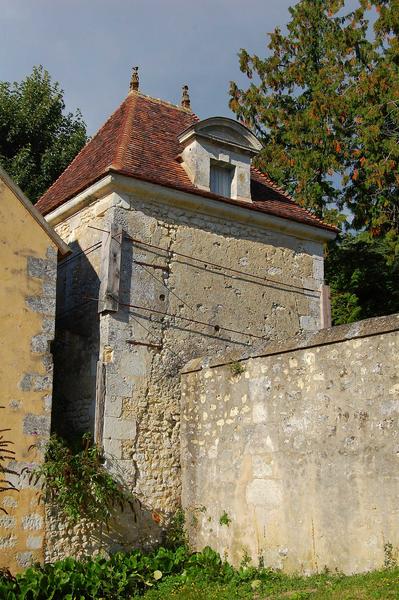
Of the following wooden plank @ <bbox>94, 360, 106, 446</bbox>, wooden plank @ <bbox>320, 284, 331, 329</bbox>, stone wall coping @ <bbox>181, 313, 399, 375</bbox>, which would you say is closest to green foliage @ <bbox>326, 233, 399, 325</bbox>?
wooden plank @ <bbox>320, 284, 331, 329</bbox>

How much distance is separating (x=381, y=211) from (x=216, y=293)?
21.7ft

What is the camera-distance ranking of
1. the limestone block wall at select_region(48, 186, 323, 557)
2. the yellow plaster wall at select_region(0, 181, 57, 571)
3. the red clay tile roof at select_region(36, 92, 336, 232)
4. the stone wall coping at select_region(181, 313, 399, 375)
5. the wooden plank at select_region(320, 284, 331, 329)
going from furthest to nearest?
the wooden plank at select_region(320, 284, 331, 329) → the red clay tile roof at select_region(36, 92, 336, 232) → the limestone block wall at select_region(48, 186, 323, 557) → the yellow plaster wall at select_region(0, 181, 57, 571) → the stone wall coping at select_region(181, 313, 399, 375)

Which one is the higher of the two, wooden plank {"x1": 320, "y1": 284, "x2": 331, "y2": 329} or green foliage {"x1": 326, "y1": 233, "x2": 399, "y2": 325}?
green foliage {"x1": 326, "y1": 233, "x2": 399, "y2": 325}

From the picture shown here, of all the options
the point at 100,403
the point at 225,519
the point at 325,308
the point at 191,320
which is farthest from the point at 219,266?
the point at 225,519

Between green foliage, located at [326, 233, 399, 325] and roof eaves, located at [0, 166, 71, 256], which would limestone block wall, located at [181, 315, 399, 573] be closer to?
roof eaves, located at [0, 166, 71, 256]

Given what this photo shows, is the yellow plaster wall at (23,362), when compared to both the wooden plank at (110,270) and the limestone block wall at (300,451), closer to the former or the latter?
the wooden plank at (110,270)

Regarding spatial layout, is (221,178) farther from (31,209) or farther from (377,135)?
(377,135)

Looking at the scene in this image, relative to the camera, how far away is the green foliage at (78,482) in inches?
329

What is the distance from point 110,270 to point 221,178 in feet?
8.37

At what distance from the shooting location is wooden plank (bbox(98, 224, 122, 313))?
951cm

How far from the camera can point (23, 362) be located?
864 cm

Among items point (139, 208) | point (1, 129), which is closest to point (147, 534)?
point (139, 208)

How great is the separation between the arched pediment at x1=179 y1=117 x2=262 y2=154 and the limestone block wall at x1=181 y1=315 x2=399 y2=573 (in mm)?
3358

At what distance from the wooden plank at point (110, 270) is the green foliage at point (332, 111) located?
23.8 ft
